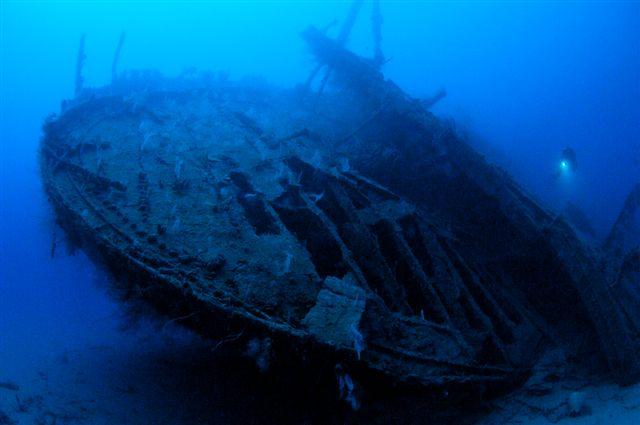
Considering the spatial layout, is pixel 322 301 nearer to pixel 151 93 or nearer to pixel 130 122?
pixel 130 122

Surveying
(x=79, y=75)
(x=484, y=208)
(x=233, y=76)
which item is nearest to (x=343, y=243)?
(x=484, y=208)

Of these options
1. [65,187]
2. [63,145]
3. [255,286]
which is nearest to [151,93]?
[63,145]

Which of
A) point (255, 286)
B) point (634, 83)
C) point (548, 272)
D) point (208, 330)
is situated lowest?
point (208, 330)

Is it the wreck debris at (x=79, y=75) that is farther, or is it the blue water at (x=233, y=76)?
the blue water at (x=233, y=76)

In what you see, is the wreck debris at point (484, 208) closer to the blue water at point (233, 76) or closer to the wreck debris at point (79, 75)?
the blue water at point (233, 76)

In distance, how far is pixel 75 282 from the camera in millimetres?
19766

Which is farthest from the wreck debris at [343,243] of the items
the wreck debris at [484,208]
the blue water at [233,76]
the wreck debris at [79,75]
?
the blue water at [233,76]

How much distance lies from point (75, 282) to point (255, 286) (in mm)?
20707

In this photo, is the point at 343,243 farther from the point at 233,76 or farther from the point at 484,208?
the point at 233,76

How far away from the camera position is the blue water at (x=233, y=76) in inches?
350

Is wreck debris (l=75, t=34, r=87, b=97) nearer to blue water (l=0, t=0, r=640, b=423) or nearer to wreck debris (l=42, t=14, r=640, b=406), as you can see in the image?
wreck debris (l=42, t=14, r=640, b=406)

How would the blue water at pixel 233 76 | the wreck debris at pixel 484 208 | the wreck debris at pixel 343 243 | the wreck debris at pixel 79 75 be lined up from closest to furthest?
the wreck debris at pixel 343 243
the wreck debris at pixel 484 208
the wreck debris at pixel 79 75
the blue water at pixel 233 76

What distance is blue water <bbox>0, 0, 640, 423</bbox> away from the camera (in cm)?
888

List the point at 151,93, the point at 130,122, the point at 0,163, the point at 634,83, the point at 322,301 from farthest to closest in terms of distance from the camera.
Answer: the point at 0,163, the point at 634,83, the point at 151,93, the point at 130,122, the point at 322,301
